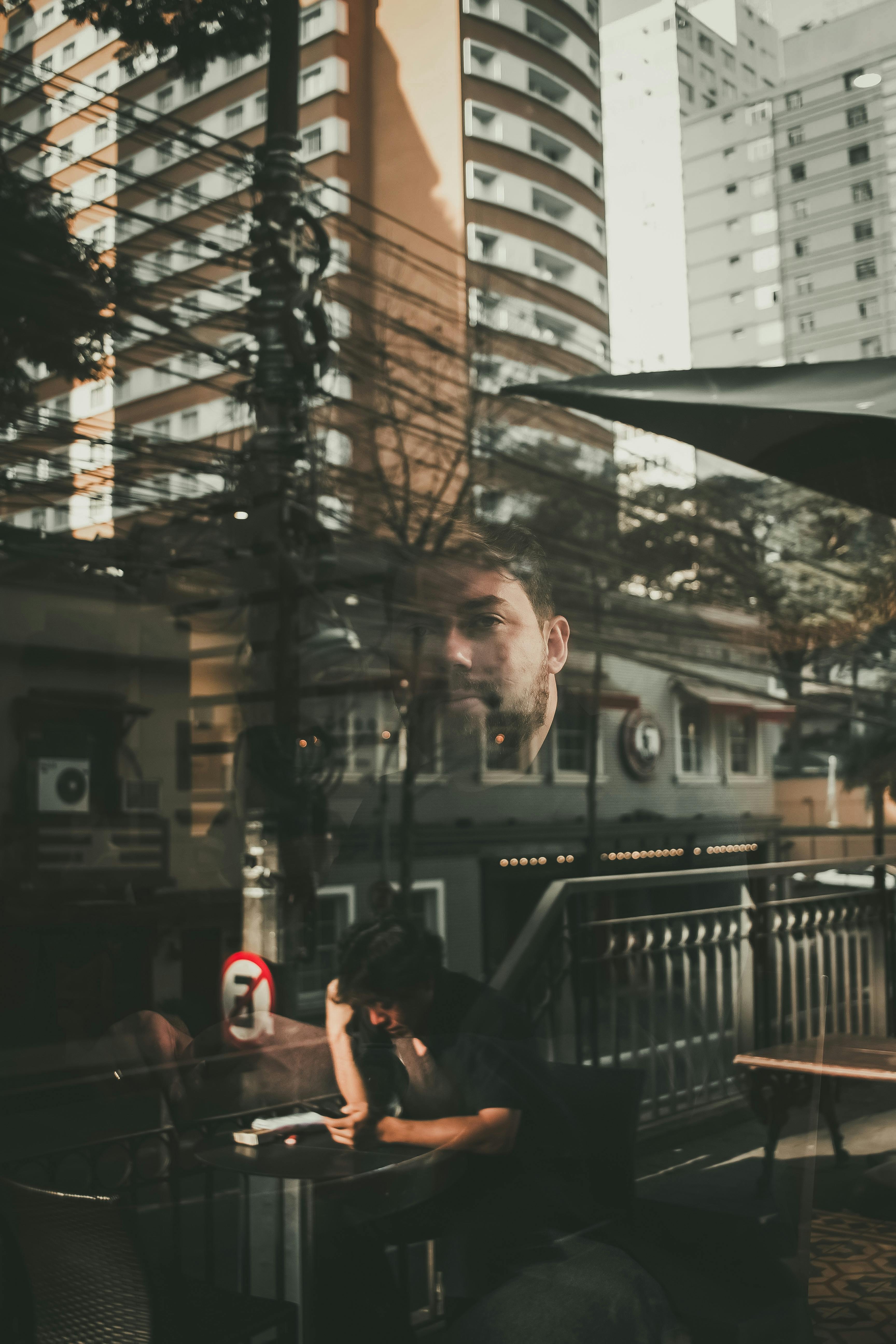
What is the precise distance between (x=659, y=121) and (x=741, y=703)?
0.78 metres

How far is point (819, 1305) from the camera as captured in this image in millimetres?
958

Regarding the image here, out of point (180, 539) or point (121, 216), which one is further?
point (180, 539)

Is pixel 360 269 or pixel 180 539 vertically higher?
pixel 360 269

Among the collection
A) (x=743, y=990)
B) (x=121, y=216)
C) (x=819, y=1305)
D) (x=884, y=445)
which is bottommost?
(x=819, y=1305)

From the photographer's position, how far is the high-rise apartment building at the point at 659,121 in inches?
45.1

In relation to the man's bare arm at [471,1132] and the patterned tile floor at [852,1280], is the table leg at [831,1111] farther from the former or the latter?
the man's bare arm at [471,1132]

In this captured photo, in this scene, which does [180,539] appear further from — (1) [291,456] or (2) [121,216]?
(2) [121,216]

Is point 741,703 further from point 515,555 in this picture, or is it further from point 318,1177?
point 318,1177

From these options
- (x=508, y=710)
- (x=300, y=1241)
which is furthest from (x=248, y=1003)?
(x=508, y=710)

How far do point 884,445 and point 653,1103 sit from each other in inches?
32.8

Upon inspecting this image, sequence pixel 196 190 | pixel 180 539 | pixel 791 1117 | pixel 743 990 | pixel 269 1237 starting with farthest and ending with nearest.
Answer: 1. pixel 180 539
2. pixel 196 190
3. pixel 269 1237
4. pixel 743 990
5. pixel 791 1117

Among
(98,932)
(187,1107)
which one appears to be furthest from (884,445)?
(98,932)

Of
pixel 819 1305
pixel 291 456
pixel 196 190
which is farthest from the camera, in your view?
pixel 291 456

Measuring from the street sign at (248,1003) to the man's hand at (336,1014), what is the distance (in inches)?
7.8
